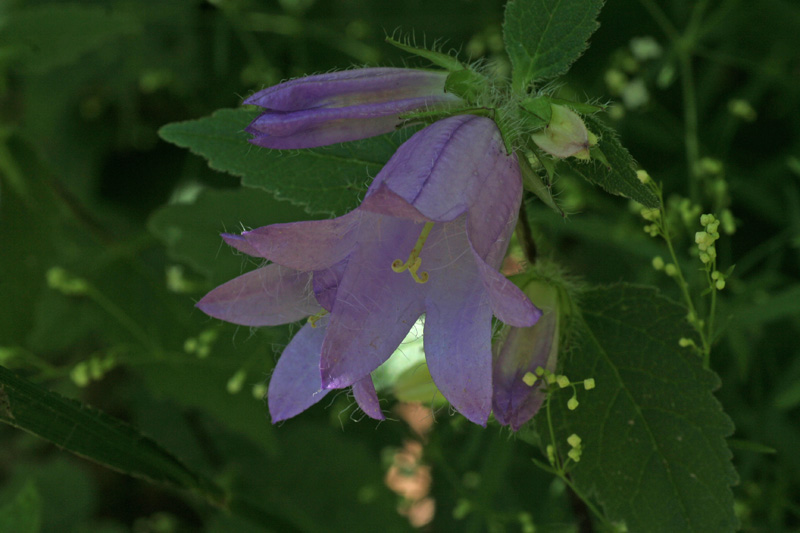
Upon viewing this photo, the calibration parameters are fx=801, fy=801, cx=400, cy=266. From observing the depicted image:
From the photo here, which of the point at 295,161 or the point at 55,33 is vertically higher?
the point at 295,161

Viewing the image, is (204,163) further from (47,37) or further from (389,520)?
Answer: (389,520)

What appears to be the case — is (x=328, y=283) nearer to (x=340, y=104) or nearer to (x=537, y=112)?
(x=340, y=104)

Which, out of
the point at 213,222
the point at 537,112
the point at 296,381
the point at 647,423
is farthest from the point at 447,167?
the point at 213,222

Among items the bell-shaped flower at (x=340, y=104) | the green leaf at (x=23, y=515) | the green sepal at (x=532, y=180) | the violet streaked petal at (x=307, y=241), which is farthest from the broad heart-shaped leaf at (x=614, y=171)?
the green leaf at (x=23, y=515)

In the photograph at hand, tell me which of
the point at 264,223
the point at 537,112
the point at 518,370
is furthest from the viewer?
the point at 264,223

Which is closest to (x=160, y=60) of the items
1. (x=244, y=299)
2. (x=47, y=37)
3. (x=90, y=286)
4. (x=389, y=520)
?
(x=47, y=37)

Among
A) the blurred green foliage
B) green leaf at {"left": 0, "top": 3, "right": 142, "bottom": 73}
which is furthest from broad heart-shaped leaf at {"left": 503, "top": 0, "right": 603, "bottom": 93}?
green leaf at {"left": 0, "top": 3, "right": 142, "bottom": 73}

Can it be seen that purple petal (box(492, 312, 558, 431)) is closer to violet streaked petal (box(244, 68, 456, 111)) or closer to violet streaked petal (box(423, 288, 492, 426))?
violet streaked petal (box(423, 288, 492, 426))
